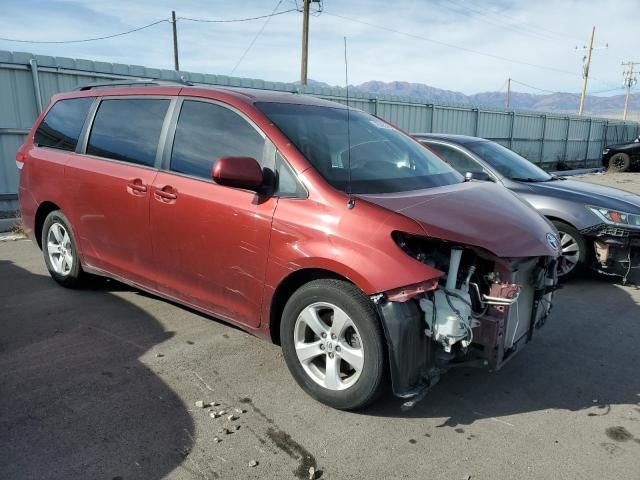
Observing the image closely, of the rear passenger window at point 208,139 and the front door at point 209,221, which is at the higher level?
the rear passenger window at point 208,139

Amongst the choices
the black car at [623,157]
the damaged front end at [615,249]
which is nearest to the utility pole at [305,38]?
the black car at [623,157]

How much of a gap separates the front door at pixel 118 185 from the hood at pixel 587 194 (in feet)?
13.7

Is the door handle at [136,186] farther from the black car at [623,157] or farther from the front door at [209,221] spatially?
the black car at [623,157]

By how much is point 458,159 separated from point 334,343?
410 centimetres

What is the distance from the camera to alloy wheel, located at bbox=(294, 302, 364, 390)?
9.40 feet

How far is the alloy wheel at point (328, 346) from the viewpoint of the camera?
287cm

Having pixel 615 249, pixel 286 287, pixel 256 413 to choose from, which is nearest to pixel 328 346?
pixel 286 287

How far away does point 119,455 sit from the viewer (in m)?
2.54

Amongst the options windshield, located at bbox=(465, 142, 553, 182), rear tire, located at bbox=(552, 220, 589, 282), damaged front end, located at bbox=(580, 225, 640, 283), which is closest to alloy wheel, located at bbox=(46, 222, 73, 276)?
windshield, located at bbox=(465, 142, 553, 182)

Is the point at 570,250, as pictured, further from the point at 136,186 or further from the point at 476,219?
the point at 136,186

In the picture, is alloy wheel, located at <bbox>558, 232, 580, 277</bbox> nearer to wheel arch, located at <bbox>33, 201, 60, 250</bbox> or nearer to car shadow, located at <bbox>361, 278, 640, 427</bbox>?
car shadow, located at <bbox>361, 278, 640, 427</bbox>

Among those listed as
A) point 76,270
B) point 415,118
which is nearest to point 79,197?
point 76,270

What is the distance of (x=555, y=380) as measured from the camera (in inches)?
137

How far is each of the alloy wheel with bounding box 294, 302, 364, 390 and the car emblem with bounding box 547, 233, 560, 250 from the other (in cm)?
143
